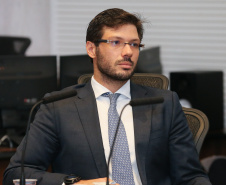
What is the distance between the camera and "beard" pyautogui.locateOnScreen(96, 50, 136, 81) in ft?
7.79

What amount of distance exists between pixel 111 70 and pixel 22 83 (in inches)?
58.4

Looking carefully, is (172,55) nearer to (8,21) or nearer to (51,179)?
(8,21)

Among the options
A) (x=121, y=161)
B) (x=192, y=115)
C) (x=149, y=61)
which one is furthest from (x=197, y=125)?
(x=149, y=61)

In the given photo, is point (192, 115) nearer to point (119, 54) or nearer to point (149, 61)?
point (119, 54)

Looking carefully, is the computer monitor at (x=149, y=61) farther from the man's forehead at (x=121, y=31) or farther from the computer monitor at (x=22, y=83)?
the man's forehead at (x=121, y=31)

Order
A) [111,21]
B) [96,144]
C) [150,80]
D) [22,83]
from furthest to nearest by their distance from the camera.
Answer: [22,83]
[150,80]
[111,21]
[96,144]

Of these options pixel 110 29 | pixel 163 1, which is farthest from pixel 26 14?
pixel 110 29

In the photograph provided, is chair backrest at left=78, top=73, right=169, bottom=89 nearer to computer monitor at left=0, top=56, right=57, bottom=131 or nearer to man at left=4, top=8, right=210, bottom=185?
man at left=4, top=8, right=210, bottom=185

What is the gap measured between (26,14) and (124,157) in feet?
12.3

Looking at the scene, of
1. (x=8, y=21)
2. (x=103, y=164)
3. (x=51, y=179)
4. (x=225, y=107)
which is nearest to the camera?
(x=51, y=179)

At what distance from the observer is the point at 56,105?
2.42 metres

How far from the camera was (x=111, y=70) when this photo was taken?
7.87 ft

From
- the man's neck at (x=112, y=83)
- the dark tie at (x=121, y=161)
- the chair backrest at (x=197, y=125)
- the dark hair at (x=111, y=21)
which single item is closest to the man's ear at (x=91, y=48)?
the dark hair at (x=111, y=21)

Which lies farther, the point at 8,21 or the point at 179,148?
the point at 8,21
